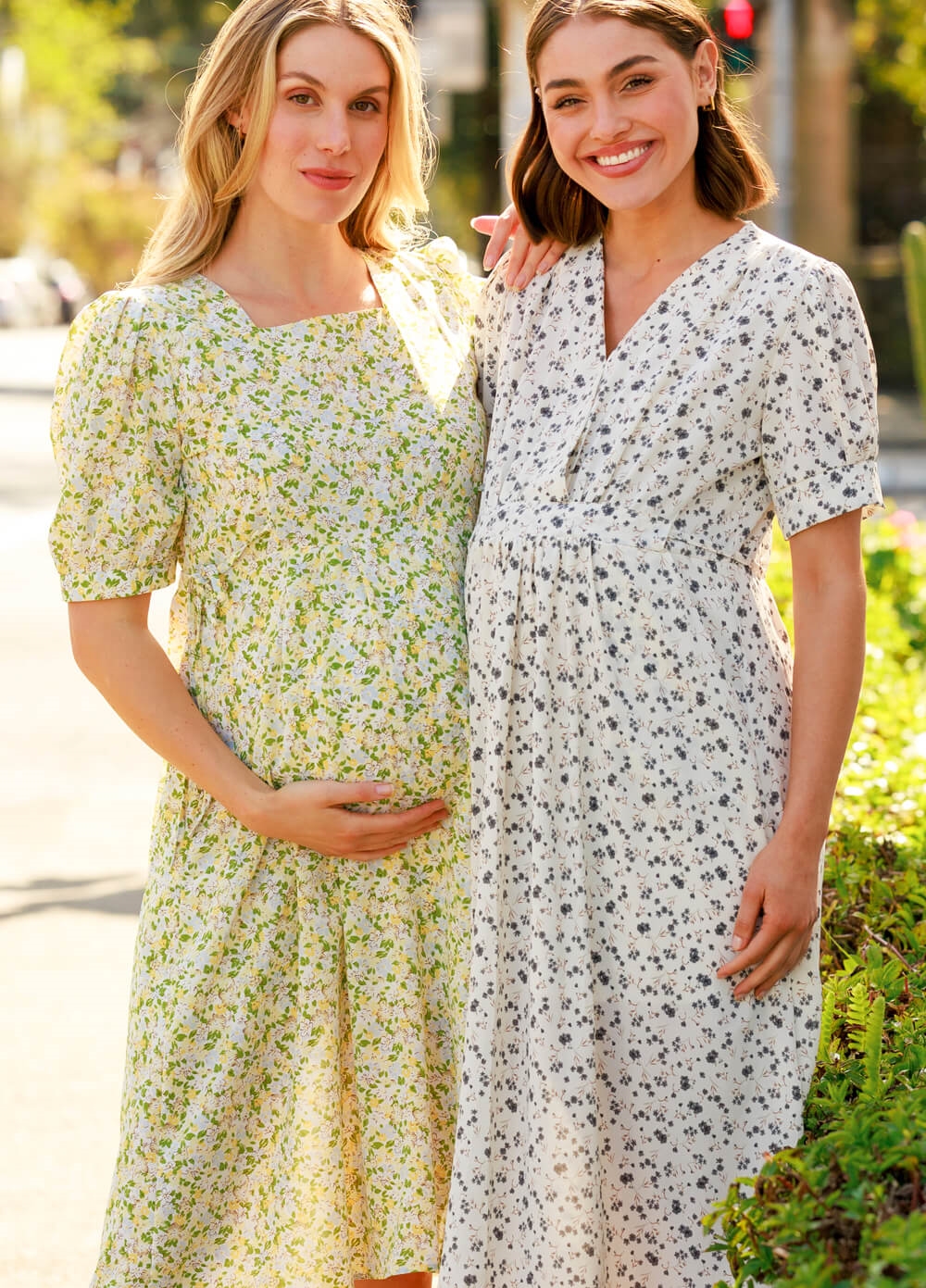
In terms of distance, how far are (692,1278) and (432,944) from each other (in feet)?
2.20

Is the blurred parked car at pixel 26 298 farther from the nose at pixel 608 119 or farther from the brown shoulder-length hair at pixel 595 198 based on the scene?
the nose at pixel 608 119

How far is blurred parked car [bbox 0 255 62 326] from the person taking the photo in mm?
46969

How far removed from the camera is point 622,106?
2.63 meters

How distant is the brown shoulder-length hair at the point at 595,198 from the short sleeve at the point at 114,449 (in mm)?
682

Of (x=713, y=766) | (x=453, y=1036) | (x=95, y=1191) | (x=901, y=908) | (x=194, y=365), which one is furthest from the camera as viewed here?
(x=95, y=1191)

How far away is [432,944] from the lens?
9.53 feet

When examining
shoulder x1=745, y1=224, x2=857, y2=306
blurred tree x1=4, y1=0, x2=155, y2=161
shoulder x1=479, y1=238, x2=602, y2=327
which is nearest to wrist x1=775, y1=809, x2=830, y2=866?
shoulder x1=745, y1=224, x2=857, y2=306

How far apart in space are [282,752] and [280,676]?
0.12m

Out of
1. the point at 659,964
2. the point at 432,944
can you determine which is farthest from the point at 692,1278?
the point at 432,944

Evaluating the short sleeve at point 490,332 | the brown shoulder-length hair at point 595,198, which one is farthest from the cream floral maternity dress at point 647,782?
the short sleeve at point 490,332

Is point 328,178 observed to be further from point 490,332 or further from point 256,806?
point 256,806

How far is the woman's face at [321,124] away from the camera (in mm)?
2805

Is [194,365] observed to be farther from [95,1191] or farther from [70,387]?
[95,1191]

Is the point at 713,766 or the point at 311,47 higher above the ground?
the point at 311,47
